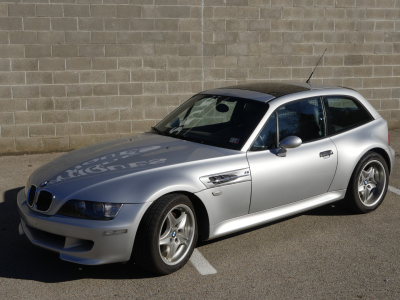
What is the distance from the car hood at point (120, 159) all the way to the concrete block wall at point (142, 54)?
4075 millimetres

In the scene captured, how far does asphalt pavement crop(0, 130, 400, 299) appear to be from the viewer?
398 centimetres

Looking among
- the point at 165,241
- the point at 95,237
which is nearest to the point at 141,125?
the point at 165,241

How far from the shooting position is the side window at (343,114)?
18.5ft

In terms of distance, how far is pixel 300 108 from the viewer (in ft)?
17.8

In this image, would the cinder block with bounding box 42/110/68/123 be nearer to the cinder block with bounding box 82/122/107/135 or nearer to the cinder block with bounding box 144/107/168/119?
the cinder block with bounding box 82/122/107/135

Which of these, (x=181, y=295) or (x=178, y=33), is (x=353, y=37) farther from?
(x=181, y=295)

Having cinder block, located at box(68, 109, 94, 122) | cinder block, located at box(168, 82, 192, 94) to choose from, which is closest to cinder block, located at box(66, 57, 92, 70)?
cinder block, located at box(68, 109, 94, 122)

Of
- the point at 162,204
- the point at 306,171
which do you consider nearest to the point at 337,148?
the point at 306,171

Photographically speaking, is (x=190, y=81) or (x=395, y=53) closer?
(x=190, y=81)

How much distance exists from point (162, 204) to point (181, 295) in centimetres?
74

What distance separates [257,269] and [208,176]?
92 centimetres

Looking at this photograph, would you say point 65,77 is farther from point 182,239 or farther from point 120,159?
point 182,239

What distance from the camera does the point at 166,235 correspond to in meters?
4.27

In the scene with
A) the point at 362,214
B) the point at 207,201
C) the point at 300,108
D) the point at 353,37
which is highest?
the point at 353,37
